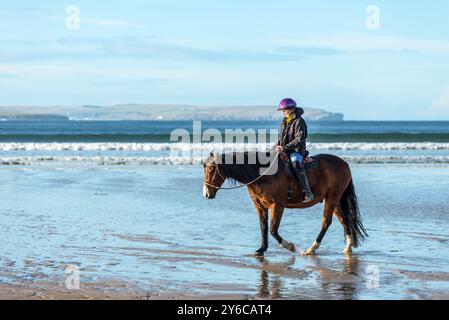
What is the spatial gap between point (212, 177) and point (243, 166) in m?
0.48

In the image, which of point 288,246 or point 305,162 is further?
point 305,162

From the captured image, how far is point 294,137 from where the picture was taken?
10.8m

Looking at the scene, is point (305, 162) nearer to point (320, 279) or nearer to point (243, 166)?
point (243, 166)

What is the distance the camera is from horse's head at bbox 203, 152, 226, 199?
10.4 metres

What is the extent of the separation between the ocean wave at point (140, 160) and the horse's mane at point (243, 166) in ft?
65.8

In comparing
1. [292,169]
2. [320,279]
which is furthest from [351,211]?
[320,279]

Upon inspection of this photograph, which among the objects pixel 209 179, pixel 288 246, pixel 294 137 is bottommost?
pixel 288 246

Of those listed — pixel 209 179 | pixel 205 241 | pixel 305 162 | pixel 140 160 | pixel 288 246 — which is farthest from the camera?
pixel 140 160

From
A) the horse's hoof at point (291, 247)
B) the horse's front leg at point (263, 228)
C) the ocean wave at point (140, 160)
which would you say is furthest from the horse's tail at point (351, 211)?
the ocean wave at point (140, 160)

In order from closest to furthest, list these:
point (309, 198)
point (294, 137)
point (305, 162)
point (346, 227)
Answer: point (294, 137) → point (305, 162) → point (309, 198) → point (346, 227)

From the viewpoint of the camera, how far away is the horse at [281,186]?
1055cm

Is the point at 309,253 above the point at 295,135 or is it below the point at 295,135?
below

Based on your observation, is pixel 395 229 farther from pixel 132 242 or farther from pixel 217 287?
pixel 217 287
